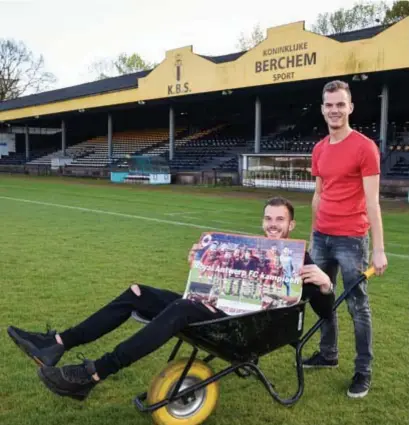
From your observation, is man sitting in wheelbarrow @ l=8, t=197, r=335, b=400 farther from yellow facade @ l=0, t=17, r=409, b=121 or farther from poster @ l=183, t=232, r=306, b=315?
yellow facade @ l=0, t=17, r=409, b=121

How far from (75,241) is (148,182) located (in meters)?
19.3

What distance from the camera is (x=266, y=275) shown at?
3123 mm

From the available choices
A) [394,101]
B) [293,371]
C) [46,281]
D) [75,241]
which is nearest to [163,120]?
[394,101]

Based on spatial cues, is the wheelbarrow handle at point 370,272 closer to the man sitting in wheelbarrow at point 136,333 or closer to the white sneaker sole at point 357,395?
the man sitting in wheelbarrow at point 136,333

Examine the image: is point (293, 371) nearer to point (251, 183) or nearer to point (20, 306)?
point (20, 306)

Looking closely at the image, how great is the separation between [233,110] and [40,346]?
3580 cm

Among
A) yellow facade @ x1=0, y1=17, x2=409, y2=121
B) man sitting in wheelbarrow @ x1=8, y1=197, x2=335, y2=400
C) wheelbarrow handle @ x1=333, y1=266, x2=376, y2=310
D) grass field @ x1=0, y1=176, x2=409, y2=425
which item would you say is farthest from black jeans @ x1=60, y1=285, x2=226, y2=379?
yellow facade @ x1=0, y1=17, x2=409, y2=121

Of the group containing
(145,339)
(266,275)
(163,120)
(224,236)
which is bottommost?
(145,339)

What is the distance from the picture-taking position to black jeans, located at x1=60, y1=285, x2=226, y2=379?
285 cm

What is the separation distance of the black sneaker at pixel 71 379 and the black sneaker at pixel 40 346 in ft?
0.43

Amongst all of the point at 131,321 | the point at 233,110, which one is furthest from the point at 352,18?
the point at 131,321

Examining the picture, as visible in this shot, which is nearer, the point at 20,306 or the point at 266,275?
the point at 266,275

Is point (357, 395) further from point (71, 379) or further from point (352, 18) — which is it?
point (352, 18)

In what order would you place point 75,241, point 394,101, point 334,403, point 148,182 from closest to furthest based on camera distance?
point 334,403 < point 75,241 < point 148,182 < point 394,101
